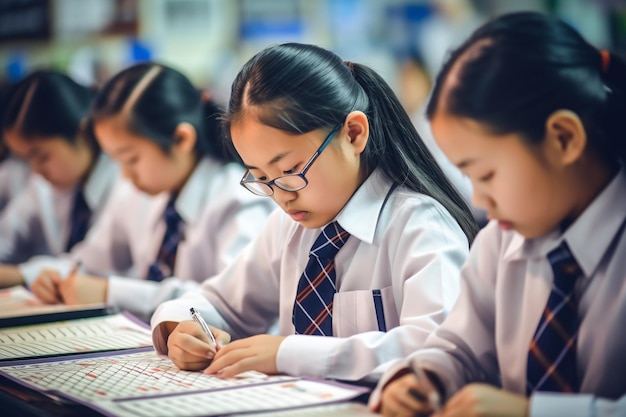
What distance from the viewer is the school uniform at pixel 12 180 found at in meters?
3.66

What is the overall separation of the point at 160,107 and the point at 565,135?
145 centimetres

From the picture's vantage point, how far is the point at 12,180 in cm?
367

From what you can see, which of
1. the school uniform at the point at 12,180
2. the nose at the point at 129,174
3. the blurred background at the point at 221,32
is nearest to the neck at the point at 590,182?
the nose at the point at 129,174

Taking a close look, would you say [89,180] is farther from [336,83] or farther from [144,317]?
[336,83]

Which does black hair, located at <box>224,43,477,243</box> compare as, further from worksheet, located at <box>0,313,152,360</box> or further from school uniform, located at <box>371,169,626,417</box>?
worksheet, located at <box>0,313,152,360</box>

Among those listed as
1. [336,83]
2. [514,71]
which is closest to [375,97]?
[336,83]

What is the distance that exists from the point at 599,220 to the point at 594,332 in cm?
14

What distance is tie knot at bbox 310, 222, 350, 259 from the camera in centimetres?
154

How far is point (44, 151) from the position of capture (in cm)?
286

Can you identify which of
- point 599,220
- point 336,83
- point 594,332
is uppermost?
point 336,83

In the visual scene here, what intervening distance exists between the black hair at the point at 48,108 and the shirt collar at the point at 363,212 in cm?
160

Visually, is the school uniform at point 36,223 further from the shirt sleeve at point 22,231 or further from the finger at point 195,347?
the finger at point 195,347

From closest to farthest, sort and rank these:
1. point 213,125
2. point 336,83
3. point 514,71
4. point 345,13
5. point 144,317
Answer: point 514,71
point 336,83
point 144,317
point 213,125
point 345,13

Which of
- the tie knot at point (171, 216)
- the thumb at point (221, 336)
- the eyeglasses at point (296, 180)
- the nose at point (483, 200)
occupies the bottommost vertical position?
the tie knot at point (171, 216)
